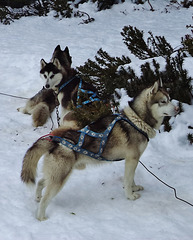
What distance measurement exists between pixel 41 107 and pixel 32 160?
2967 mm

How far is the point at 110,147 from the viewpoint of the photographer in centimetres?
337

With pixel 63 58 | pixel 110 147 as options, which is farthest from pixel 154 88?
pixel 63 58

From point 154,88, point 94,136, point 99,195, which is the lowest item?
point 99,195

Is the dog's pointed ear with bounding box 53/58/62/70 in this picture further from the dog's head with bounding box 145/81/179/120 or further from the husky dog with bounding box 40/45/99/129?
the dog's head with bounding box 145/81/179/120

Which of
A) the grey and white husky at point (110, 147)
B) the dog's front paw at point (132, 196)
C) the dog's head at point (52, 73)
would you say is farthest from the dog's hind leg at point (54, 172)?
the dog's head at point (52, 73)

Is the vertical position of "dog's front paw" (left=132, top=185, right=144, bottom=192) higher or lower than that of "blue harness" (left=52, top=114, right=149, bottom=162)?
lower

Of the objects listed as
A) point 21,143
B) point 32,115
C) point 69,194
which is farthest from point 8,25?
point 69,194

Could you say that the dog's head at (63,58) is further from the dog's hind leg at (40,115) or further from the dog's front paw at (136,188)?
the dog's front paw at (136,188)

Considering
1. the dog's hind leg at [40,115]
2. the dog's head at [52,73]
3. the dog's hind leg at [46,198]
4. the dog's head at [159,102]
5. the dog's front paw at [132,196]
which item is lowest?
the dog's hind leg at [40,115]

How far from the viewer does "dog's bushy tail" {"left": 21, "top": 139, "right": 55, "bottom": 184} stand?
3059 mm

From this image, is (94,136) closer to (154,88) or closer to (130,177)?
(130,177)

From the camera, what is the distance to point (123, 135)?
134 inches

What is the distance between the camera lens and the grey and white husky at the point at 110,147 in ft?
10.1

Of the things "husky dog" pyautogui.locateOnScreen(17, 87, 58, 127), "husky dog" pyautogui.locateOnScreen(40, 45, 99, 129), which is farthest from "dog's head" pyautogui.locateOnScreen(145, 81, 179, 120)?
"husky dog" pyautogui.locateOnScreen(17, 87, 58, 127)
